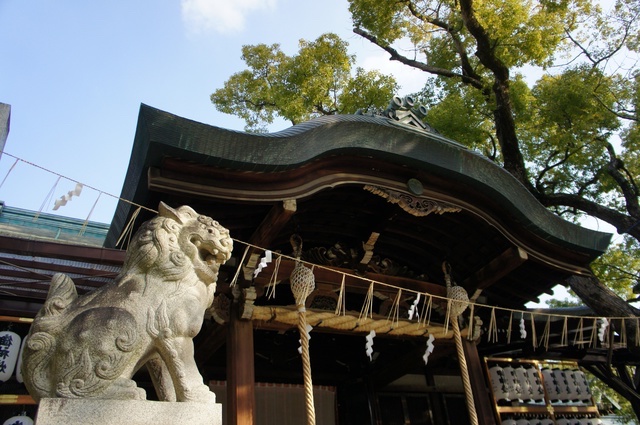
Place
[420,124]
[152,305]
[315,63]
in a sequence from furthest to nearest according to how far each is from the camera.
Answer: [315,63] < [420,124] < [152,305]

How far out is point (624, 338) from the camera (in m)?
8.10

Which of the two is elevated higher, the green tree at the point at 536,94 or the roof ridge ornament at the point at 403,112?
the green tree at the point at 536,94

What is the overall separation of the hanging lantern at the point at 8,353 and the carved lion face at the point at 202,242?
126 inches

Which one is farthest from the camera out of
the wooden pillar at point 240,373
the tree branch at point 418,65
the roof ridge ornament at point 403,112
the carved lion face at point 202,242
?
the tree branch at point 418,65

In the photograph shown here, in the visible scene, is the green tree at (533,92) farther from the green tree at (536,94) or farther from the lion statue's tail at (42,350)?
the lion statue's tail at (42,350)

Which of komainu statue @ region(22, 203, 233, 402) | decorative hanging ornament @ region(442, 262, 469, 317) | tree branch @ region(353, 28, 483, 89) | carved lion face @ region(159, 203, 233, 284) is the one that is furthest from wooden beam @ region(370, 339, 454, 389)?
tree branch @ region(353, 28, 483, 89)

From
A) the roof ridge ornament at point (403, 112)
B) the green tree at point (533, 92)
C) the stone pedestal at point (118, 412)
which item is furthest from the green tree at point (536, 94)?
the stone pedestal at point (118, 412)

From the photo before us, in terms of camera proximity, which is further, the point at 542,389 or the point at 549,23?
the point at 549,23

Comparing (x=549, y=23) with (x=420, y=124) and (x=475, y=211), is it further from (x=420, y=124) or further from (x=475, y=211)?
(x=475, y=211)

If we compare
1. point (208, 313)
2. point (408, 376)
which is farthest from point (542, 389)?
point (208, 313)

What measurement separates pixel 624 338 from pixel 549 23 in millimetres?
7483

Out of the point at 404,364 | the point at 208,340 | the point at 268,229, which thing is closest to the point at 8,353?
the point at 208,340

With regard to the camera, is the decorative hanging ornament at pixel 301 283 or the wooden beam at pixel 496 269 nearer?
the decorative hanging ornament at pixel 301 283

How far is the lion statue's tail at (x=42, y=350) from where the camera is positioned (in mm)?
2578
